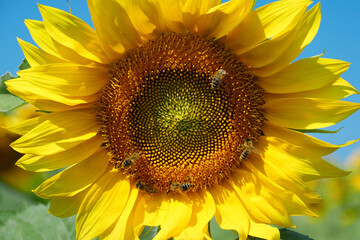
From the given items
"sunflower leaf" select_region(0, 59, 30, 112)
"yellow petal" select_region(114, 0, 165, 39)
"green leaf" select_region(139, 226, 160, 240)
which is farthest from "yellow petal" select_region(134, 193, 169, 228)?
"yellow petal" select_region(114, 0, 165, 39)

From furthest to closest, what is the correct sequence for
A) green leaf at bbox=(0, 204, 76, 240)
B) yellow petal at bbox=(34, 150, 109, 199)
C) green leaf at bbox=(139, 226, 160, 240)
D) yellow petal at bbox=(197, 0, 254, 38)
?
green leaf at bbox=(0, 204, 76, 240) → green leaf at bbox=(139, 226, 160, 240) → yellow petal at bbox=(34, 150, 109, 199) → yellow petal at bbox=(197, 0, 254, 38)

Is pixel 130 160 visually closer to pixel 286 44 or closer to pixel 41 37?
pixel 41 37

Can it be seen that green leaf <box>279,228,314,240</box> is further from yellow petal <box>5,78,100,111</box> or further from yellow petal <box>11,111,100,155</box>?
yellow petal <box>5,78,100,111</box>

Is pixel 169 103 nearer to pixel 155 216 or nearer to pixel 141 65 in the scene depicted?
pixel 141 65

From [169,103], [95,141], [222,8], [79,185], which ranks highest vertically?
[222,8]

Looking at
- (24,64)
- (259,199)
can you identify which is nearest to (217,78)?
(259,199)

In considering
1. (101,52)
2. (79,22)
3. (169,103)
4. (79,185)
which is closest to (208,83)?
(169,103)

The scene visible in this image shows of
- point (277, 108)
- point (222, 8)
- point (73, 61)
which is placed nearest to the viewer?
point (222, 8)
